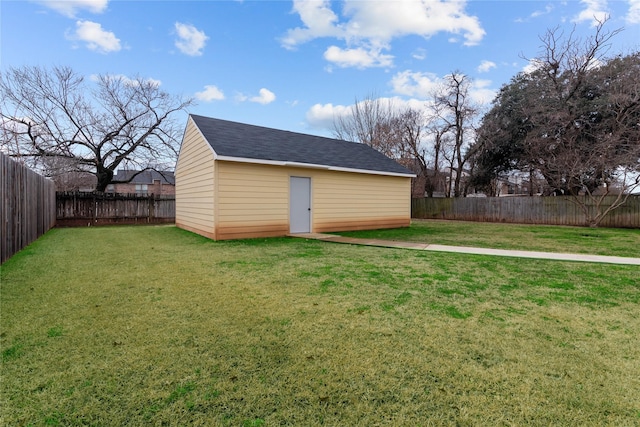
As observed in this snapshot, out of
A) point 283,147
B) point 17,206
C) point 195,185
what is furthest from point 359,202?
point 17,206

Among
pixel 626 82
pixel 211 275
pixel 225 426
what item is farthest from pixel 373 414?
pixel 626 82

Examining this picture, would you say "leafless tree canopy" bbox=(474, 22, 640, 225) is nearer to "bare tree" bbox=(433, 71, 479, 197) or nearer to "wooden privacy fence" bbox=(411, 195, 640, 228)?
"wooden privacy fence" bbox=(411, 195, 640, 228)

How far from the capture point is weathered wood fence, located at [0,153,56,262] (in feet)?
17.8

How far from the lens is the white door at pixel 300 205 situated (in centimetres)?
999

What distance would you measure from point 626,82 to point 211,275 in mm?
19892

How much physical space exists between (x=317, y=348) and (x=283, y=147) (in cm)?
894

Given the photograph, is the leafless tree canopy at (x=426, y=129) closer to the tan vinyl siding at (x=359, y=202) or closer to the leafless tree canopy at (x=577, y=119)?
the leafless tree canopy at (x=577, y=119)

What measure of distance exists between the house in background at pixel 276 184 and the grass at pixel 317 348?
4359mm

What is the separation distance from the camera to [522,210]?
54.7ft

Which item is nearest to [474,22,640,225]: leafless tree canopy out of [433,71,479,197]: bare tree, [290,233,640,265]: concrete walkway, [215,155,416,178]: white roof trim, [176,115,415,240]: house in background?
[433,71,479,197]: bare tree

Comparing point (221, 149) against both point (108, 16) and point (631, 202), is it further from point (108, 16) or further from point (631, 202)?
point (631, 202)

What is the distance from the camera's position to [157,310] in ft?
10.4

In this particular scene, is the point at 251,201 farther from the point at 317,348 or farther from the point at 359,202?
the point at 317,348

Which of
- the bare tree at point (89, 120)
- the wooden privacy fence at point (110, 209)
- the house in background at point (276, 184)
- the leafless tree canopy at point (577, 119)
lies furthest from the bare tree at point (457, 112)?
the wooden privacy fence at point (110, 209)
